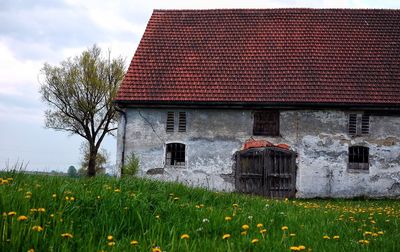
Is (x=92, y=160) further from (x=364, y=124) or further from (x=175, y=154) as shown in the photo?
(x=364, y=124)

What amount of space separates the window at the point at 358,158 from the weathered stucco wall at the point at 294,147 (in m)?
0.24

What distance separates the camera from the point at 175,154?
1844 cm

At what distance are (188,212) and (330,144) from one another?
44.0 ft

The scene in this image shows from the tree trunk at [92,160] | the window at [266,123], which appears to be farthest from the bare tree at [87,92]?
the window at [266,123]

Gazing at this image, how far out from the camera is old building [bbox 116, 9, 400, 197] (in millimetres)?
17812

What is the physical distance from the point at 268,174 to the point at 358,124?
173 inches

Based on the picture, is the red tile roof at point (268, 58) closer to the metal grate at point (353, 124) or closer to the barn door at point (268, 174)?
the metal grate at point (353, 124)

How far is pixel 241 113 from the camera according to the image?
A: 723 inches

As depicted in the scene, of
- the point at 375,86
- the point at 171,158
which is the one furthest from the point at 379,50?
the point at 171,158

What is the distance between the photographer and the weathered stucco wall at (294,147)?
17719mm

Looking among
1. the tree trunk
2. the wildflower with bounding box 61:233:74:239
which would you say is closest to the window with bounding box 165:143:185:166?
the tree trunk

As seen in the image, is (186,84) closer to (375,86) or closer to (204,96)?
(204,96)

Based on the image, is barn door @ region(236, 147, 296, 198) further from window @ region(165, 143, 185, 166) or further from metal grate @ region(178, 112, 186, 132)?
metal grate @ region(178, 112, 186, 132)

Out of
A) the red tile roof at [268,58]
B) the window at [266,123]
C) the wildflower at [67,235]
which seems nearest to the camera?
the wildflower at [67,235]
